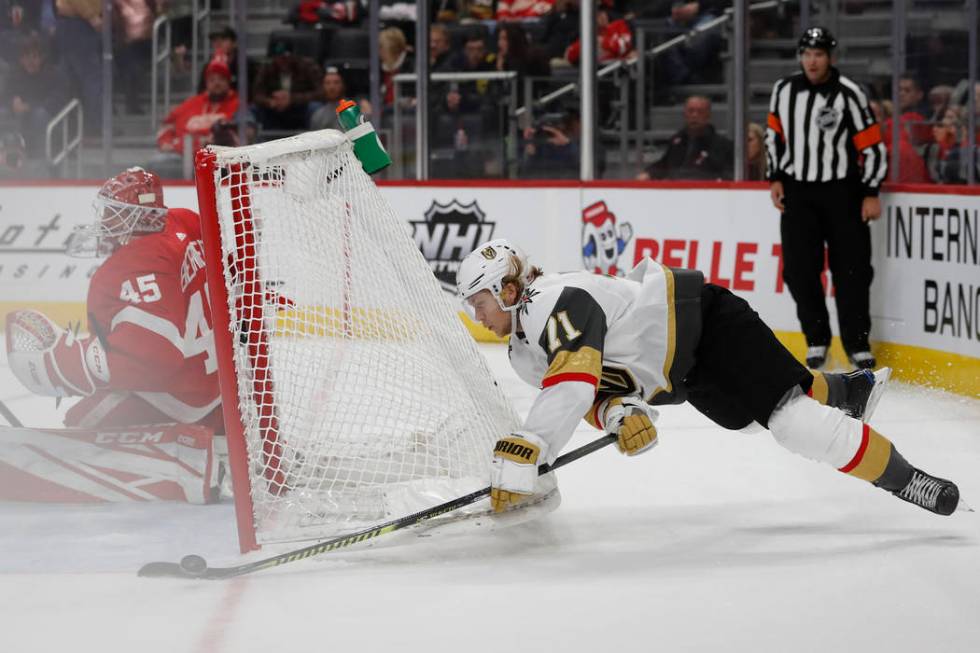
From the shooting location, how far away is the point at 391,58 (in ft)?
22.4

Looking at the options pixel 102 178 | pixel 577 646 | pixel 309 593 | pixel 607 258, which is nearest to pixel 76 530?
pixel 309 593

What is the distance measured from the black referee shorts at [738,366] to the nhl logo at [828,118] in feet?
7.67

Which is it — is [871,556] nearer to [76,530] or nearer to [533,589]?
[533,589]

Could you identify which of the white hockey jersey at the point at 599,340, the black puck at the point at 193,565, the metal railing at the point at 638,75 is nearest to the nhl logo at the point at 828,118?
the metal railing at the point at 638,75

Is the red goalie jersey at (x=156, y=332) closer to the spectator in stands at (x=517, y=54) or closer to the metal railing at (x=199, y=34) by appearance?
the spectator in stands at (x=517, y=54)

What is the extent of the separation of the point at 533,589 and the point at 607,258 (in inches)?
143

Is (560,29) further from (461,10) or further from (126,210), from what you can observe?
(126,210)

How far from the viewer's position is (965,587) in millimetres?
2385

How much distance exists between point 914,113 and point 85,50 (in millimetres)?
4036

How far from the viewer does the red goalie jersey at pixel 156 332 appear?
309 centimetres

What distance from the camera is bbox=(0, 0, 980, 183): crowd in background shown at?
6.57 meters

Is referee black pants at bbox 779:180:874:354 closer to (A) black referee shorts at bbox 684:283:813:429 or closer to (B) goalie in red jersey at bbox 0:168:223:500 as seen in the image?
(A) black referee shorts at bbox 684:283:813:429

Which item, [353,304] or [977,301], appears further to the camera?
[977,301]

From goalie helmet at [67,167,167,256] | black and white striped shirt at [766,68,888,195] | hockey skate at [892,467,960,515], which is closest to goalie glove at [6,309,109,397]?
goalie helmet at [67,167,167,256]
